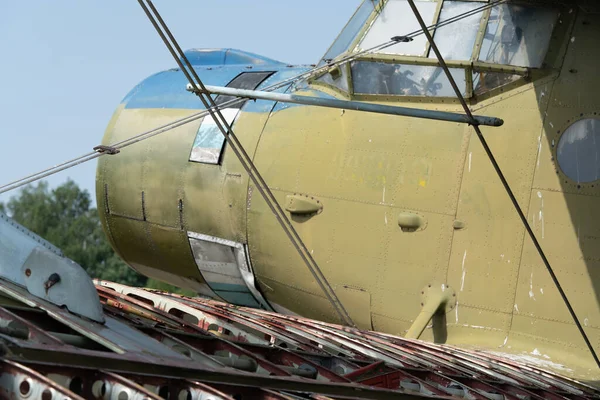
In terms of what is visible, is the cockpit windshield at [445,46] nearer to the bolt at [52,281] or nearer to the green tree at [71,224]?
the bolt at [52,281]

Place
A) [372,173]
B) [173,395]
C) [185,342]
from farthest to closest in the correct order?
1. [372,173]
2. [185,342]
3. [173,395]

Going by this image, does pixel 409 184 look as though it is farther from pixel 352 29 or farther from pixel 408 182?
pixel 352 29

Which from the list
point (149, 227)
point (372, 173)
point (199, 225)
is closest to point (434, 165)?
point (372, 173)

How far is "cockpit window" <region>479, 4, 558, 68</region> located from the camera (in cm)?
784

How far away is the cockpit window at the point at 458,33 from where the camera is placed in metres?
8.02

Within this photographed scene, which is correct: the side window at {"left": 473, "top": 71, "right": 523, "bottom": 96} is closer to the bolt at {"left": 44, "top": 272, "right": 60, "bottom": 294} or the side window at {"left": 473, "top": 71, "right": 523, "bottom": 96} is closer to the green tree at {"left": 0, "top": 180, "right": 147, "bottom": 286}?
the bolt at {"left": 44, "top": 272, "right": 60, "bottom": 294}

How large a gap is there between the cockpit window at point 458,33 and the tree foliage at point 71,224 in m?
53.1

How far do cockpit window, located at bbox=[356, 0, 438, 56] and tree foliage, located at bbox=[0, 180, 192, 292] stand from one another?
52.5 meters

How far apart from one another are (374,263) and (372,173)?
702 mm

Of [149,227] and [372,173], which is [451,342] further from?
[149,227]

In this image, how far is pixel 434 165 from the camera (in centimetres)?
813

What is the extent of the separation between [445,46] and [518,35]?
1.77ft

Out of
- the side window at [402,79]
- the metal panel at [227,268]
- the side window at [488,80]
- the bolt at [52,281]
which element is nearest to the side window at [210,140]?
the metal panel at [227,268]

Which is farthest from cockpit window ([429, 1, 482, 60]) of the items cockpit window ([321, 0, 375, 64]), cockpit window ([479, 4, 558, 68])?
cockpit window ([321, 0, 375, 64])
